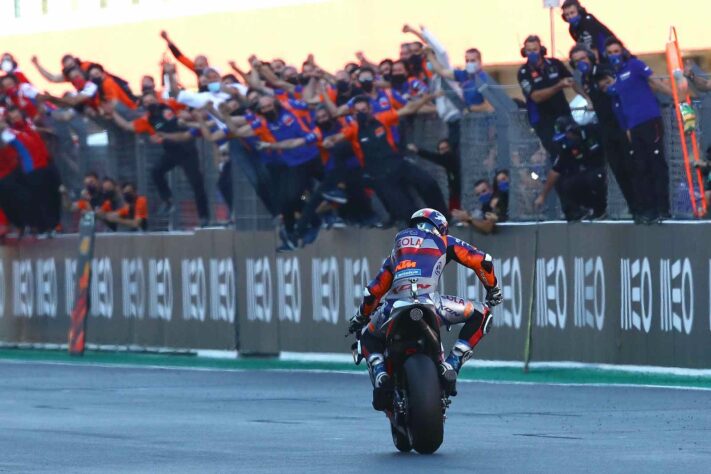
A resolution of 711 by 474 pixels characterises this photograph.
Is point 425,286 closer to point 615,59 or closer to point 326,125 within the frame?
point 615,59

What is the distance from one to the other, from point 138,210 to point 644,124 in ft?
27.9

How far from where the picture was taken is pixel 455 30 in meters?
33.3

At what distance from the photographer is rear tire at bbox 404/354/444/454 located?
12.1m

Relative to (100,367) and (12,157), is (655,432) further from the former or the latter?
(12,157)

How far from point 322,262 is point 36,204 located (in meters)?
5.60

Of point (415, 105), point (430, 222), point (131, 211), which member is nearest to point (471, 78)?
point (415, 105)

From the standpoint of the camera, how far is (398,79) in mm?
21609

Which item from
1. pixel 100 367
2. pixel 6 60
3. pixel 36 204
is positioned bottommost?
pixel 100 367

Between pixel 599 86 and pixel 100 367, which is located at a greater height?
pixel 599 86

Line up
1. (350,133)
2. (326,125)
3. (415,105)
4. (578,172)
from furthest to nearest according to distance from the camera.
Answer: (326,125) < (350,133) < (415,105) < (578,172)

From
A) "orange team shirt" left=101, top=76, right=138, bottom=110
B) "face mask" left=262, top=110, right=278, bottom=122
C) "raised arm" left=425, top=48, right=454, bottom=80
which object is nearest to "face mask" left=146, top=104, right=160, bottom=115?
"orange team shirt" left=101, top=76, right=138, bottom=110

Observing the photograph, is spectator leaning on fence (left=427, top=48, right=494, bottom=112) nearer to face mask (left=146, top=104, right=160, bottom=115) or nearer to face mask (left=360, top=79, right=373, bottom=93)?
face mask (left=360, top=79, right=373, bottom=93)

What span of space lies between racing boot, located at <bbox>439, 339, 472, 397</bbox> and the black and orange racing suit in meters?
0.01

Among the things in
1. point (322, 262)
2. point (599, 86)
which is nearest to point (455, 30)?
point (322, 262)
